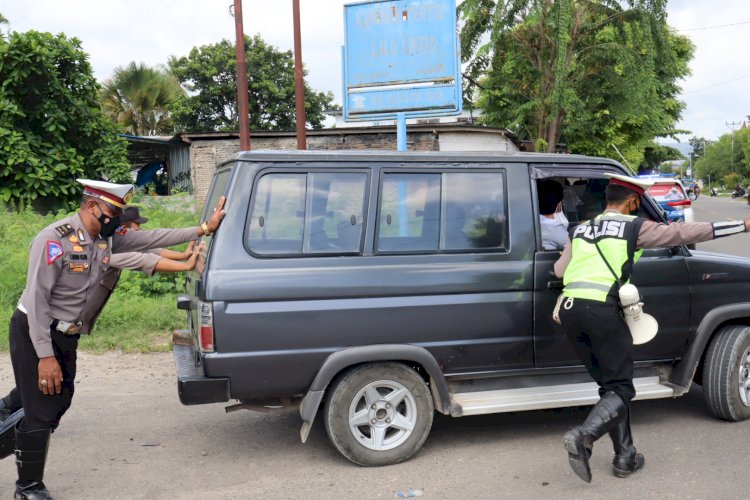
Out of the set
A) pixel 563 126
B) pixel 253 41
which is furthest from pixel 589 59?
pixel 253 41

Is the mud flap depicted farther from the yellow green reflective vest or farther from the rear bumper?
the yellow green reflective vest

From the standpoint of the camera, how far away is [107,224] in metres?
3.98

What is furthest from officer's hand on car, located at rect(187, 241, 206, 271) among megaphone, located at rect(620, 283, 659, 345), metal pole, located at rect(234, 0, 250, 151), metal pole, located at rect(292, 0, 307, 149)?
metal pole, located at rect(292, 0, 307, 149)

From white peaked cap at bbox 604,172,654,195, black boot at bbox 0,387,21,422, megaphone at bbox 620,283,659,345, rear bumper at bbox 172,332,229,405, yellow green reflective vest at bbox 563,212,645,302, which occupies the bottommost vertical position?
black boot at bbox 0,387,21,422

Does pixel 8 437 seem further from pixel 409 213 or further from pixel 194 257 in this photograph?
pixel 409 213

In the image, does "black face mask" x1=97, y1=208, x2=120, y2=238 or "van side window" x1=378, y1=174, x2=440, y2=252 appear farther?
"van side window" x1=378, y1=174, x2=440, y2=252

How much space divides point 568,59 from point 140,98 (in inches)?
792

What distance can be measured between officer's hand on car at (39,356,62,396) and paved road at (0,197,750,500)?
761mm

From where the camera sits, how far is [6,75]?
45.5 feet

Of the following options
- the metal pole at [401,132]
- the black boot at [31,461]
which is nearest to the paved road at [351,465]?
the black boot at [31,461]

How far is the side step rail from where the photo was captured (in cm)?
447

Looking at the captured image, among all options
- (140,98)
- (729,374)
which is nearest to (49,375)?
(729,374)

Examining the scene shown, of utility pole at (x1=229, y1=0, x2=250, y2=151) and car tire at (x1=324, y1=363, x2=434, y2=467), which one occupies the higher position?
utility pole at (x1=229, y1=0, x2=250, y2=151)

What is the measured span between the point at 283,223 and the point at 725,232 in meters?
2.62
